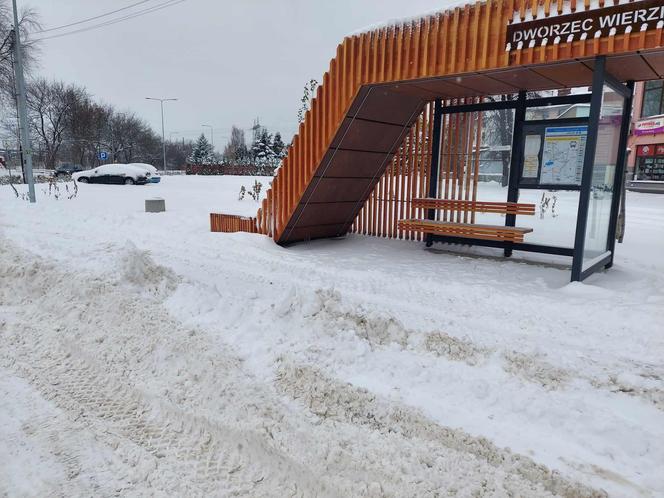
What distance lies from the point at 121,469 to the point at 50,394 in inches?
51.5

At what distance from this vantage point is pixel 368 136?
340 inches

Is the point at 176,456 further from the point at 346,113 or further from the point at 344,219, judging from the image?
the point at 344,219

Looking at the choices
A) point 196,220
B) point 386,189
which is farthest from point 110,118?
point 386,189

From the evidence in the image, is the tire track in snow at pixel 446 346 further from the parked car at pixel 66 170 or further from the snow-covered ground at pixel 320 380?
the parked car at pixel 66 170

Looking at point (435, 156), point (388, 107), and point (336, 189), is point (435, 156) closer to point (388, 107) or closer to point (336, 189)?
point (388, 107)

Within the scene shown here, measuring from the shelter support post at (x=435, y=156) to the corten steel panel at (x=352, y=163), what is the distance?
107 centimetres

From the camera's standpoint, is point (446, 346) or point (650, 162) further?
point (650, 162)

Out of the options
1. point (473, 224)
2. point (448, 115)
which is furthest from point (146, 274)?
point (448, 115)

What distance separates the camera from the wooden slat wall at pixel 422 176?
8805 mm

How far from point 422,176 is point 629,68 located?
3980mm

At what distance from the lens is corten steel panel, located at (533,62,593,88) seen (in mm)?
6254

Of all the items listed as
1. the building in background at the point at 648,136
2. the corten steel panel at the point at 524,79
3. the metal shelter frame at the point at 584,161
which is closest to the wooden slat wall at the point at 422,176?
the metal shelter frame at the point at 584,161

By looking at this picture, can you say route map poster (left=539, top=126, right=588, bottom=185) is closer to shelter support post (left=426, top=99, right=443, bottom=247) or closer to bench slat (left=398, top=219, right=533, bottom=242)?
bench slat (left=398, top=219, right=533, bottom=242)

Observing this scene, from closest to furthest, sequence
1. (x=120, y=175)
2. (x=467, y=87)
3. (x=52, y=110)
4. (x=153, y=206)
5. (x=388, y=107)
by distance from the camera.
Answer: (x=467, y=87) < (x=388, y=107) < (x=153, y=206) < (x=120, y=175) < (x=52, y=110)
